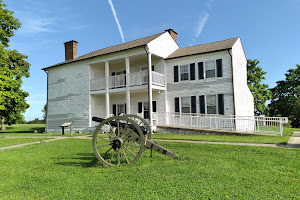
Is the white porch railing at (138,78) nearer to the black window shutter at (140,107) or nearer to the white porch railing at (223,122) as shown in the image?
the black window shutter at (140,107)

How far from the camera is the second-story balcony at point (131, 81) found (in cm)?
1766

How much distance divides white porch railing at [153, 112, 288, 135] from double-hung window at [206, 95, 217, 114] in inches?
17.8

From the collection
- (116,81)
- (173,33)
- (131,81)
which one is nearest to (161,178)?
(131,81)

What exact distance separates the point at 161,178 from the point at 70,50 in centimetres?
2170

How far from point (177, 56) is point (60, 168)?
13807 millimetres

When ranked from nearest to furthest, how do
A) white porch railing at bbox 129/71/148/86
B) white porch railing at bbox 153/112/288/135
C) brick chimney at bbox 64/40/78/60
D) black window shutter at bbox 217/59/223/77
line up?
1. white porch railing at bbox 153/112/288/135
2. black window shutter at bbox 217/59/223/77
3. white porch railing at bbox 129/71/148/86
4. brick chimney at bbox 64/40/78/60

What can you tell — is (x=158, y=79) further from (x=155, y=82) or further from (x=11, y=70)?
(x=11, y=70)

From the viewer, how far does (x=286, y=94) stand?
33969 mm

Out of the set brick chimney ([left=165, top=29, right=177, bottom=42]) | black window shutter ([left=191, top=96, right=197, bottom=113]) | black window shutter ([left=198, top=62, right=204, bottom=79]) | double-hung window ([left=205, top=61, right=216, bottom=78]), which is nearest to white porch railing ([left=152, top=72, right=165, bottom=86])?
black window shutter ([left=191, top=96, right=197, bottom=113])

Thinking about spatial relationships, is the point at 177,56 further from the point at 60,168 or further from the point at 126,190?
the point at 126,190

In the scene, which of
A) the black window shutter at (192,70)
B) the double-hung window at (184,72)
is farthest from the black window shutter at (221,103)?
the double-hung window at (184,72)

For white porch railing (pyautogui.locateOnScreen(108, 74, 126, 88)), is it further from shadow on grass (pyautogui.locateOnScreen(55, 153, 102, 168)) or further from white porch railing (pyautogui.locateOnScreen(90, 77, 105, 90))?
shadow on grass (pyautogui.locateOnScreen(55, 153, 102, 168))

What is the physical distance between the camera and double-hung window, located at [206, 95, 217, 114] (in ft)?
53.9

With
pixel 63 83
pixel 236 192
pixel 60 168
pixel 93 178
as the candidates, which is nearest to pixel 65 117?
pixel 63 83
